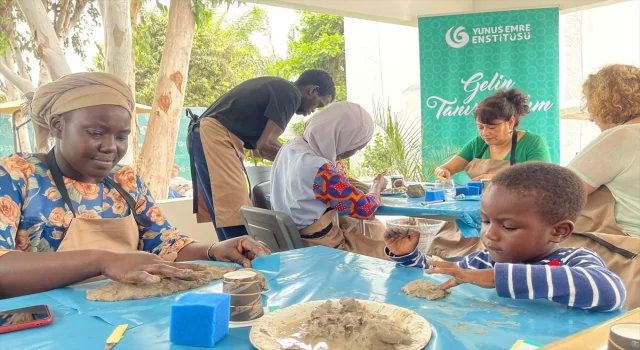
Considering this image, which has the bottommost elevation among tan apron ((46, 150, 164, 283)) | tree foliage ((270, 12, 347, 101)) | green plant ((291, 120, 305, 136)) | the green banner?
tan apron ((46, 150, 164, 283))

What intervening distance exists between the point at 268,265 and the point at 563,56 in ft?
32.3

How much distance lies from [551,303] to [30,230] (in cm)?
164

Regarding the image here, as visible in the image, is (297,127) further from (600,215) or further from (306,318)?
(306,318)

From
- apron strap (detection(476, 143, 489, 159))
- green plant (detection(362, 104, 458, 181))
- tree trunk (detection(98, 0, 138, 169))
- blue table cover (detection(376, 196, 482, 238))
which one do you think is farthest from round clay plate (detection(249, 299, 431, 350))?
green plant (detection(362, 104, 458, 181))

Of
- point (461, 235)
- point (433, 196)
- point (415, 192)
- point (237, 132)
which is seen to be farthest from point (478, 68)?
point (237, 132)

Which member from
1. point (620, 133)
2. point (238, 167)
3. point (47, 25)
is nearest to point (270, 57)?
point (47, 25)

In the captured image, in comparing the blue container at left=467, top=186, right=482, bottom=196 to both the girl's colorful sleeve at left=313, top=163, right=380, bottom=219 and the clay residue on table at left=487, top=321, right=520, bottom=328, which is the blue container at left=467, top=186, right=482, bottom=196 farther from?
the clay residue on table at left=487, top=321, right=520, bottom=328

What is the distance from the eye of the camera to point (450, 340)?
107 centimetres

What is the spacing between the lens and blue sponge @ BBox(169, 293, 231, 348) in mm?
1082

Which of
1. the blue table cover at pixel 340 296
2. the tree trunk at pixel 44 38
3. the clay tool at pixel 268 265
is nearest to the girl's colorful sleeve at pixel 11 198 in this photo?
the blue table cover at pixel 340 296

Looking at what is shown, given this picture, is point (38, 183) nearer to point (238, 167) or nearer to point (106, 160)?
point (106, 160)

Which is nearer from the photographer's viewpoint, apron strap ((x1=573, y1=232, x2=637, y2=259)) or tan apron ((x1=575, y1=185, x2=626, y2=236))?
apron strap ((x1=573, y1=232, x2=637, y2=259))

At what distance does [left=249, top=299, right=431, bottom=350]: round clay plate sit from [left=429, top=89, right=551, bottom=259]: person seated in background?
283cm

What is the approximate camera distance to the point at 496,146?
14.0 feet
